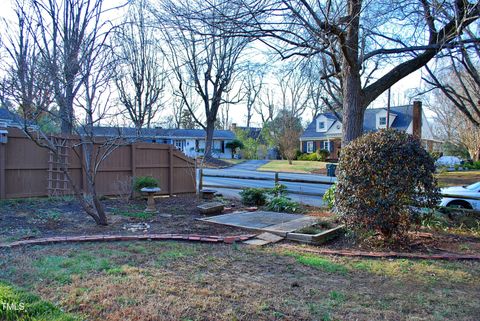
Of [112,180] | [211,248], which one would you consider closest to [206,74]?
[112,180]

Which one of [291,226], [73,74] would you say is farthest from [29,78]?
[291,226]

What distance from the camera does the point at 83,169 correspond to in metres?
11.3

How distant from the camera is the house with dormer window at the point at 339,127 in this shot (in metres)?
37.8

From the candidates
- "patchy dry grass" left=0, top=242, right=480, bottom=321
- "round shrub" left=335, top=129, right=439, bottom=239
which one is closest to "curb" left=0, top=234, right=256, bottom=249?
"patchy dry grass" left=0, top=242, right=480, bottom=321

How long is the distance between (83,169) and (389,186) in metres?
9.24

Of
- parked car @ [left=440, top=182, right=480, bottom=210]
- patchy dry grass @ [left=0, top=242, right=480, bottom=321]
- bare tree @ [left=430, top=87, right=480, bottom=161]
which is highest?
bare tree @ [left=430, top=87, right=480, bottom=161]

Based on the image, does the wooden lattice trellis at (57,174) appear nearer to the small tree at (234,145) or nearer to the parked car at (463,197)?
the parked car at (463,197)

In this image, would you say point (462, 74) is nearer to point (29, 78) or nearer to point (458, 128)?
point (29, 78)

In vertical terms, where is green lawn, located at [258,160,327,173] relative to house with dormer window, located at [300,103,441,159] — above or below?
below

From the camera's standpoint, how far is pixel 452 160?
1342 inches

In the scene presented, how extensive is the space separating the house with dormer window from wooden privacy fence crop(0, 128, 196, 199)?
25.3 metres

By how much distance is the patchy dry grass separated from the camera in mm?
3227

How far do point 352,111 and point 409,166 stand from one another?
Answer: 2628mm

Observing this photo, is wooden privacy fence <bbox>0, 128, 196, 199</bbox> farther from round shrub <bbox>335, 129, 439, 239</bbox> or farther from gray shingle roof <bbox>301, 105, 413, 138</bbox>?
gray shingle roof <bbox>301, 105, 413, 138</bbox>
